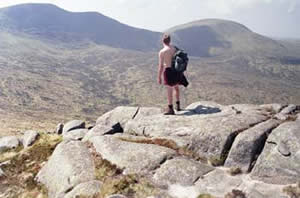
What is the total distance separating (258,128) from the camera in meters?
19.8

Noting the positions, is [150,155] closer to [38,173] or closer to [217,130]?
[217,130]

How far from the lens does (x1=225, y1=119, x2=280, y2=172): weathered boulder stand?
1816 cm

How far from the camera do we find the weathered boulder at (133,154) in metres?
18.3

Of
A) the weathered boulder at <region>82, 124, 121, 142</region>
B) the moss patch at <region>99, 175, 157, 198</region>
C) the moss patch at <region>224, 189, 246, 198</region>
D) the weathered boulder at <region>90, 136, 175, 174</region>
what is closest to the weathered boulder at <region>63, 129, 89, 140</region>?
the weathered boulder at <region>82, 124, 121, 142</region>

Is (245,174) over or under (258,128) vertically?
under

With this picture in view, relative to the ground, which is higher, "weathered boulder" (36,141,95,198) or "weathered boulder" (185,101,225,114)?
"weathered boulder" (185,101,225,114)

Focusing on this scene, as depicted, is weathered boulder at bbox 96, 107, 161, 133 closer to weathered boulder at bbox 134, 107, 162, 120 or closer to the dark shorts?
weathered boulder at bbox 134, 107, 162, 120

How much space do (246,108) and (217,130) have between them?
644cm

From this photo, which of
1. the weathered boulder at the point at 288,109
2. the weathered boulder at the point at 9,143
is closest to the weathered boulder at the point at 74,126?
the weathered boulder at the point at 9,143

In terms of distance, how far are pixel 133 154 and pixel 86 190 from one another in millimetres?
3510

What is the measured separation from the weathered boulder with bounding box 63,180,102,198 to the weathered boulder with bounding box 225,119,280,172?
663 cm

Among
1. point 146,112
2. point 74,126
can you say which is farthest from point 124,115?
point 74,126

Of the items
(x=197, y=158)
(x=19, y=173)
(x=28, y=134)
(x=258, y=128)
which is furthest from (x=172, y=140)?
(x=28, y=134)

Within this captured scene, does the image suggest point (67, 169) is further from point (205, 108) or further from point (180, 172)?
point (205, 108)
